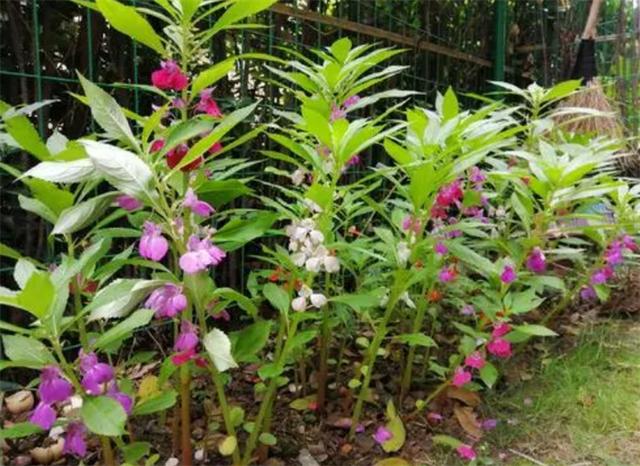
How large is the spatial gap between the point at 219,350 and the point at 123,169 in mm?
370

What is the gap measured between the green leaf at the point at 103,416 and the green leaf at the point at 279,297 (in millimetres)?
452

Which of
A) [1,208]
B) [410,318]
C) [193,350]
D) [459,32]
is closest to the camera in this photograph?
[193,350]

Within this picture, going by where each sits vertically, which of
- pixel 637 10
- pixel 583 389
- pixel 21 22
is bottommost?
pixel 583 389

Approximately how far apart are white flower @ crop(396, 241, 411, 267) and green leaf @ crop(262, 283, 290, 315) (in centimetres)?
30

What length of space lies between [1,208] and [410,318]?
1349mm

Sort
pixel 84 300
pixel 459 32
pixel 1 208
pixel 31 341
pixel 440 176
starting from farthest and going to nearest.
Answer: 1. pixel 459 32
2. pixel 1 208
3. pixel 84 300
4. pixel 440 176
5. pixel 31 341

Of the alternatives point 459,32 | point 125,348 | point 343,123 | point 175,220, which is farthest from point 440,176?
point 459,32

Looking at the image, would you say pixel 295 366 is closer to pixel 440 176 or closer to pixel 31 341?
pixel 440 176

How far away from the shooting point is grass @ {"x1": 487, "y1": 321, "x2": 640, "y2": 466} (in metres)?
1.77

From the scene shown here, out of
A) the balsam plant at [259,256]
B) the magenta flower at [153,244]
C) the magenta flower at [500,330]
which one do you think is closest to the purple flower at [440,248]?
the balsam plant at [259,256]

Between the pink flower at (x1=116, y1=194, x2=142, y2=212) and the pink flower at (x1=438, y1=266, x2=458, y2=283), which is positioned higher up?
the pink flower at (x1=116, y1=194, x2=142, y2=212)

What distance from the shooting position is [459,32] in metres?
4.41

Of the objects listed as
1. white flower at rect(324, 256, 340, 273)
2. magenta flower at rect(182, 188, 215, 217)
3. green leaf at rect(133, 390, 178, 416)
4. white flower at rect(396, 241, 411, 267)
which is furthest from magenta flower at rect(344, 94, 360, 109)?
green leaf at rect(133, 390, 178, 416)

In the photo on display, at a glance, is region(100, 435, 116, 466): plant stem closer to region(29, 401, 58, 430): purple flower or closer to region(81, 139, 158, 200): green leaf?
region(29, 401, 58, 430): purple flower
